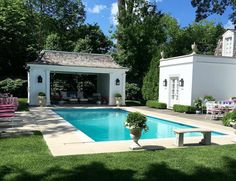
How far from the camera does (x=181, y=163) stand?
6.55 meters

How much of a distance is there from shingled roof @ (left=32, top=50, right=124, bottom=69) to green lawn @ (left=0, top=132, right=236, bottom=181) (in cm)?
1569

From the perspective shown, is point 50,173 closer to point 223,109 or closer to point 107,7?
point 223,109

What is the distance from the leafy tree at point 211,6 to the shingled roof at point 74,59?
522 inches

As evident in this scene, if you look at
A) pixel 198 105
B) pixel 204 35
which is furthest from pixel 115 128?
pixel 204 35

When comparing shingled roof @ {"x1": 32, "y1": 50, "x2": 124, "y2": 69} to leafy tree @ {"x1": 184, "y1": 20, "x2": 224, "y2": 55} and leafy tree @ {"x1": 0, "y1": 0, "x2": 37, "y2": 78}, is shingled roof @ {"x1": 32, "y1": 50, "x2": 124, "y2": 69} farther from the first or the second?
leafy tree @ {"x1": 184, "y1": 20, "x2": 224, "y2": 55}

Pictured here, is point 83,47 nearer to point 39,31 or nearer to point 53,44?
point 53,44

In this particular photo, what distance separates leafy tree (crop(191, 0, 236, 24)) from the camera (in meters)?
10.8

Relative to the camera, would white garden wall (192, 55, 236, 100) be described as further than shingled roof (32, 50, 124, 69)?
No

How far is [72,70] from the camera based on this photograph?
22375mm

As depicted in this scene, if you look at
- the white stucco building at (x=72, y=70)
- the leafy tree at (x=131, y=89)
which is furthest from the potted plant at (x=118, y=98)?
the leafy tree at (x=131, y=89)

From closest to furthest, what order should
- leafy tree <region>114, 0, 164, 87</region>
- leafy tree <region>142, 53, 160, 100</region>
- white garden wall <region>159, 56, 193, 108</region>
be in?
white garden wall <region>159, 56, 193, 108</region> → leafy tree <region>142, 53, 160, 100</region> → leafy tree <region>114, 0, 164, 87</region>

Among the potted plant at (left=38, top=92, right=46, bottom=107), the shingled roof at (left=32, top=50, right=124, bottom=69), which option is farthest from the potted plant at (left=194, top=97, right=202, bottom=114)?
the potted plant at (left=38, top=92, right=46, bottom=107)

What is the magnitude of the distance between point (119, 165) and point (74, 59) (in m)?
19.0

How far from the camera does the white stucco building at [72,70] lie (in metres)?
21.5
